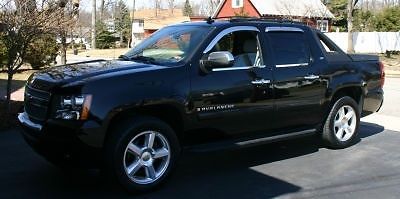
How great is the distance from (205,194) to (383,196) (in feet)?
6.04

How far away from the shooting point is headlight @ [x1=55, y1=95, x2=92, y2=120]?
16.4ft

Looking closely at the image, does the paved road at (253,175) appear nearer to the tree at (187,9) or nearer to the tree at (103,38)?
the tree at (103,38)

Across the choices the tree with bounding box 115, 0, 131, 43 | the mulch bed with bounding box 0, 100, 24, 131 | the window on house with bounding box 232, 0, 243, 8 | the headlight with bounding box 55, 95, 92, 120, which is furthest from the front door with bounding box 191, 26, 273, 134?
the tree with bounding box 115, 0, 131, 43

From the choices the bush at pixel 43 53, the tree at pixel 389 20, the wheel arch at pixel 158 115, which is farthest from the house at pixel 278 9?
the wheel arch at pixel 158 115

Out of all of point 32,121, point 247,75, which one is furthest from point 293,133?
point 32,121

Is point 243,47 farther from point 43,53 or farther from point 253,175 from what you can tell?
point 43,53

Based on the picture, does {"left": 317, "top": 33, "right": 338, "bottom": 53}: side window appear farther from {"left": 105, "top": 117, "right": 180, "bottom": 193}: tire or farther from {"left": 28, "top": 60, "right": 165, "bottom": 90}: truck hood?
{"left": 105, "top": 117, "right": 180, "bottom": 193}: tire

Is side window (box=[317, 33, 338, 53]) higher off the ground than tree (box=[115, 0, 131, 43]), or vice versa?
tree (box=[115, 0, 131, 43])

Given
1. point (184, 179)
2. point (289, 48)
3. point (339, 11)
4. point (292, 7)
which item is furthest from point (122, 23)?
point (184, 179)

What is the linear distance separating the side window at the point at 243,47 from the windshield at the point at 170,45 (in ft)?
0.92

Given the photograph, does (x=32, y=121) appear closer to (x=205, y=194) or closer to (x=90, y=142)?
(x=90, y=142)

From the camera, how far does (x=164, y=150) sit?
560 cm

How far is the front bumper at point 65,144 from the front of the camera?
4.99m

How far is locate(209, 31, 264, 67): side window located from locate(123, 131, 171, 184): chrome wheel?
1.35m
